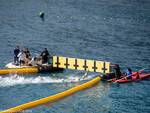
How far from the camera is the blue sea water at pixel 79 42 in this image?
50.0 meters

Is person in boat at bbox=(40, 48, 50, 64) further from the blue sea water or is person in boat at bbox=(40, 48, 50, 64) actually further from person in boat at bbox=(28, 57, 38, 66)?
the blue sea water

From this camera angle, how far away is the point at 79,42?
7969 centimetres

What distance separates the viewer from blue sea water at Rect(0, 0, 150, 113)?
5003 centimetres

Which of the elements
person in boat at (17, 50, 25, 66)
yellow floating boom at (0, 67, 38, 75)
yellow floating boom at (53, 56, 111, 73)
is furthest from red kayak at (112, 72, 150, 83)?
person in boat at (17, 50, 25, 66)

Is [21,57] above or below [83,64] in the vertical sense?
above

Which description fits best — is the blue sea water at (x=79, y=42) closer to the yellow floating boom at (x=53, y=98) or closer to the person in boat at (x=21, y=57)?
the yellow floating boom at (x=53, y=98)

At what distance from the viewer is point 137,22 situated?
100125 mm

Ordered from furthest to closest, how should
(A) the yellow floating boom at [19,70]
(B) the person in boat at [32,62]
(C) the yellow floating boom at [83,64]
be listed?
(B) the person in boat at [32,62] → (A) the yellow floating boom at [19,70] → (C) the yellow floating boom at [83,64]

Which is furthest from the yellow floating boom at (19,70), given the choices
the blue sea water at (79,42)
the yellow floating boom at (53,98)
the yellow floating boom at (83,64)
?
the yellow floating boom at (53,98)

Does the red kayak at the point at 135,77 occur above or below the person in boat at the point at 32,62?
below

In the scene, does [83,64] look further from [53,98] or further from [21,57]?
[53,98]

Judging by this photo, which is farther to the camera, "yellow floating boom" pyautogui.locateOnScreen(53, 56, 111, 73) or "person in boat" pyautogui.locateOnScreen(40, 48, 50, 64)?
"person in boat" pyautogui.locateOnScreen(40, 48, 50, 64)

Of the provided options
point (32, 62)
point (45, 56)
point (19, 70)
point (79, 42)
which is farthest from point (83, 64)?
point (79, 42)

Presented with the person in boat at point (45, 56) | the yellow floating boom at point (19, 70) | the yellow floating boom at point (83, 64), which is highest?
the person in boat at point (45, 56)
